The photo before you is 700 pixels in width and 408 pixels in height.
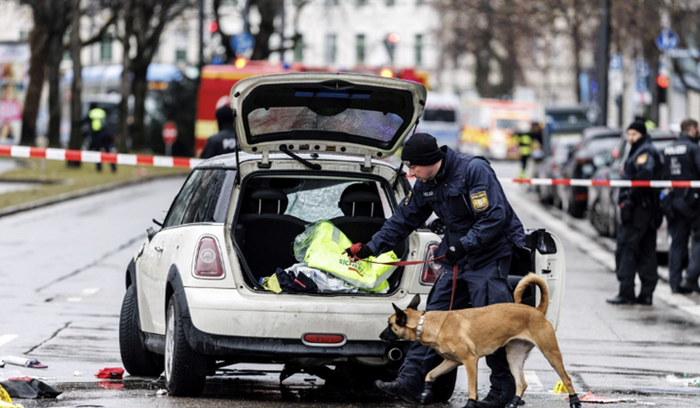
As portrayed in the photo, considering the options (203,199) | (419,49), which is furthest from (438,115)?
(203,199)

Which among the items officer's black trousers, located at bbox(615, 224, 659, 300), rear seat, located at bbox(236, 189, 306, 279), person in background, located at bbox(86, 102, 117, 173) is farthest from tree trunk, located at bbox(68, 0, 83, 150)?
rear seat, located at bbox(236, 189, 306, 279)

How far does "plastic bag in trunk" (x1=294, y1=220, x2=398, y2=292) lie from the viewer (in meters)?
7.94

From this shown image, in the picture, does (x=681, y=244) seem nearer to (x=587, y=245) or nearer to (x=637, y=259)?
(x=637, y=259)

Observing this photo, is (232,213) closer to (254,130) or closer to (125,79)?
(254,130)

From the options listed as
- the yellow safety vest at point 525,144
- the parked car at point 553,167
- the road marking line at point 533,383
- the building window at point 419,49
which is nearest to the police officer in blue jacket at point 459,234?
the road marking line at point 533,383

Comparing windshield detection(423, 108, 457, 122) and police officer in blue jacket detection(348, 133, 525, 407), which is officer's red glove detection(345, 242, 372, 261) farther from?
windshield detection(423, 108, 457, 122)

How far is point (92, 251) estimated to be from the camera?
17391 millimetres

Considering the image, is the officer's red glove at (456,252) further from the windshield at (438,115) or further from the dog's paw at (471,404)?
the windshield at (438,115)

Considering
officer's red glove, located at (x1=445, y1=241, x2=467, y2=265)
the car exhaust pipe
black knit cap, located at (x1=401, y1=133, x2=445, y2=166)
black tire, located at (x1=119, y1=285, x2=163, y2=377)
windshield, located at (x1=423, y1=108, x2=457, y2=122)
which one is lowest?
windshield, located at (x1=423, y1=108, x2=457, y2=122)

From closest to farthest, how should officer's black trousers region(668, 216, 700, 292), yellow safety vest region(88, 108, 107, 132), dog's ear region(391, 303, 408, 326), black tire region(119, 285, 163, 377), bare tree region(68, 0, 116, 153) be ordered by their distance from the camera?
1. dog's ear region(391, 303, 408, 326)
2. black tire region(119, 285, 163, 377)
3. officer's black trousers region(668, 216, 700, 292)
4. yellow safety vest region(88, 108, 107, 132)
5. bare tree region(68, 0, 116, 153)

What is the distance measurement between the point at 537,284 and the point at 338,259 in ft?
3.66

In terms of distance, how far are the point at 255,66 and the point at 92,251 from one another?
20378 millimetres

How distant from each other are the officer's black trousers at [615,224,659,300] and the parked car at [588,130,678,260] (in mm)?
3569

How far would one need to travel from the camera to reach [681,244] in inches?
584
